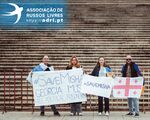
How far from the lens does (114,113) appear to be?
15047 millimetres

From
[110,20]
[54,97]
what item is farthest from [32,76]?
[110,20]

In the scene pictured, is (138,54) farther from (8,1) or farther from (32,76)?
(8,1)

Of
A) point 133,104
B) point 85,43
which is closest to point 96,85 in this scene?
point 133,104

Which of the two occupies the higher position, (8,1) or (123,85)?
(8,1)

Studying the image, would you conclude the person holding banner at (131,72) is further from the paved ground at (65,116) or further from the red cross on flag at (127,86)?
the paved ground at (65,116)

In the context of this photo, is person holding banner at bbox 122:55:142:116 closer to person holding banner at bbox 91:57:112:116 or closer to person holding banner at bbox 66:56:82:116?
person holding banner at bbox 91:57:112:116

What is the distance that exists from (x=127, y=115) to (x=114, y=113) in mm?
615

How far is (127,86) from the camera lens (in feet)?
47.5

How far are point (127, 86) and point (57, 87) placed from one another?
67.5 inches

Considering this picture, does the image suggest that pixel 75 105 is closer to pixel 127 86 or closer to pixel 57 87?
pixel 57 87

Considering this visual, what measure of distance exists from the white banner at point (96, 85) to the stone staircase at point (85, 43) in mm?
2036

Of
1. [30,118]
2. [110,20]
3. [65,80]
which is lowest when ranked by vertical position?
[30,118]

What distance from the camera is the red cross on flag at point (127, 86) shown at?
14438 millimetres

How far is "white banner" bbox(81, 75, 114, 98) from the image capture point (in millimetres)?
14406
